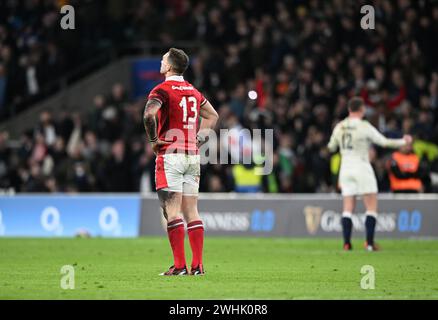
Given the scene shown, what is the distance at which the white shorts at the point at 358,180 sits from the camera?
18.5 metres

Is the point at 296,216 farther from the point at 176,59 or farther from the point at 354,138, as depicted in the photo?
the point at 176,59

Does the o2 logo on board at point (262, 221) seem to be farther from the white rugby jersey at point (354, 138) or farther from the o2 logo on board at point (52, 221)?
the white rugby jersey at point (354, 138)

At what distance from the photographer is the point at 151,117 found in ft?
42.4

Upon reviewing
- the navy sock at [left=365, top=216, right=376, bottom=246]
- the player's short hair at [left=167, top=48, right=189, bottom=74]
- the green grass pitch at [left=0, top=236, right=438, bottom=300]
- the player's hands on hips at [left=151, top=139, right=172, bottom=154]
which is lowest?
the green grass pitch at [left=0, top=236, right=438, bottom=300]

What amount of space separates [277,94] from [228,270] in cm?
1381

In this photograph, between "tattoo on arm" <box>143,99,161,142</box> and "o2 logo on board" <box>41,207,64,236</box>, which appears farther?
"o2 logo on board" <box>41,207,64,236</box>

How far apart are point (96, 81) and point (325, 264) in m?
17.5

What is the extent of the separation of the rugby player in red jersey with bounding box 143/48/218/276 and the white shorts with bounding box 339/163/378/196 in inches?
222

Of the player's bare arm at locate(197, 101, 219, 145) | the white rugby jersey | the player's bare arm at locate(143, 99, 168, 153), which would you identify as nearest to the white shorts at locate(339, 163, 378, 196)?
the white rugby jersey

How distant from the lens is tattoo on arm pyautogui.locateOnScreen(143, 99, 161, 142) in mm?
12945

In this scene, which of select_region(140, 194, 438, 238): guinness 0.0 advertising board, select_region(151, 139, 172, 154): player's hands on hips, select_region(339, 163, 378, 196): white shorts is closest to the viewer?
select_region(151, 139, 172, 154): player's hands on hips

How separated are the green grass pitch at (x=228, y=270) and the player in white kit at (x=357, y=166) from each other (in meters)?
0.52

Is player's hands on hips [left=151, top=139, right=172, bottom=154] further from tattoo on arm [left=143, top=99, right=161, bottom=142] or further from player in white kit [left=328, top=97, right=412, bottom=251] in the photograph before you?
player in white kit [left=328, top=97, right=412, bottom=251]

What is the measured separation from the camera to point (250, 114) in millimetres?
26766
